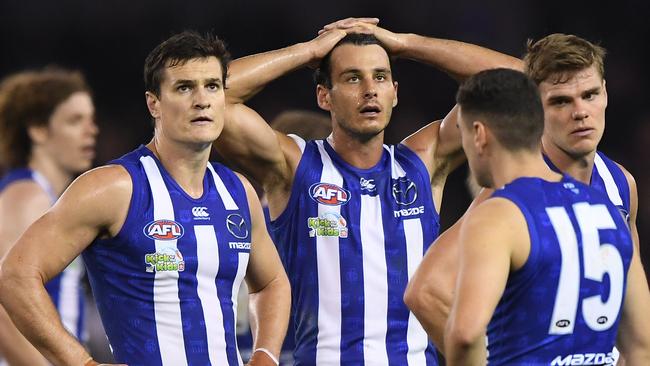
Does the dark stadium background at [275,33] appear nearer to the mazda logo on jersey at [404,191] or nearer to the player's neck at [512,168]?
the mazda logo on jersey at [404,191]

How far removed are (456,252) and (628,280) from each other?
62 cm

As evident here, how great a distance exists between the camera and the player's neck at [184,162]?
493cm

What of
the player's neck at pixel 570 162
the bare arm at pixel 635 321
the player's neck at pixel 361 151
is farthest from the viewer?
the player's neck at pixel 361 151

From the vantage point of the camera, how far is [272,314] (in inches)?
202

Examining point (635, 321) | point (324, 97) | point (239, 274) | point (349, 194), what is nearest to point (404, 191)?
point (349, 194)

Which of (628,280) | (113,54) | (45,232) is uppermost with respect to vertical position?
(113,54)

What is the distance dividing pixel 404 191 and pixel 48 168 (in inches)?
81.2

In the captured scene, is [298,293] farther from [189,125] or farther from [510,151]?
[510,151]

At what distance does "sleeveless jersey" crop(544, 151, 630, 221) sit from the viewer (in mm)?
5480

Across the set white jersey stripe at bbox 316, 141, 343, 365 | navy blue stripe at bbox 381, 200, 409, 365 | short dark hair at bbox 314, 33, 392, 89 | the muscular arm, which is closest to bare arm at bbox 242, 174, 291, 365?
white jersey stripe at bbox 316, 141, 343, 365

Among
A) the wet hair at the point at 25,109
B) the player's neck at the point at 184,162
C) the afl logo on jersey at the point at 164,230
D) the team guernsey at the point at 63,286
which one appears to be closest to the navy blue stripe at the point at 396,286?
the player's neck at the point at 184,162

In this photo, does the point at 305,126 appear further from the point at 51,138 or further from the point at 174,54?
the point at 174,54

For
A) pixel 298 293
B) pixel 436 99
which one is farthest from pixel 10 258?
pixel 436 99

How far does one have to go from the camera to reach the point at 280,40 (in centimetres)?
1251
